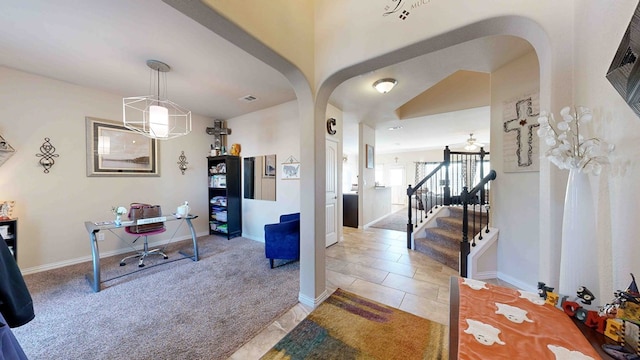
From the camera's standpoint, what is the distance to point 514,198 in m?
2.46

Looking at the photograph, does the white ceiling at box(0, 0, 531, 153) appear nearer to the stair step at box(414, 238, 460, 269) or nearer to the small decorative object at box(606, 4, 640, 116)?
the small decorative object at box(606, 4, 640, 116)

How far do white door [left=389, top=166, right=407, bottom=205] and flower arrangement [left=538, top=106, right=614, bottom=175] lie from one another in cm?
926

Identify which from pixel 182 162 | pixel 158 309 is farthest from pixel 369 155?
pixel 158 309

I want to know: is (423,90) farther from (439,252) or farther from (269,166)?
(269,166)

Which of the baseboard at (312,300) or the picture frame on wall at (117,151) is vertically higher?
the picture frame on wall at (117,151)

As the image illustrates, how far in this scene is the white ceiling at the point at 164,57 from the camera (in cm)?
177

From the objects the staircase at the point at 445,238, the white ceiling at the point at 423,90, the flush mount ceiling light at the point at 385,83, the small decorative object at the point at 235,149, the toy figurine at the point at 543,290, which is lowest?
the staircase at the point at 445,238

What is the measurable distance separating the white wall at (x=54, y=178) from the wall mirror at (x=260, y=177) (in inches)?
70.7

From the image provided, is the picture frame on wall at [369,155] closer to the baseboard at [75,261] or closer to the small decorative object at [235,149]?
the small decorative object at [235,149]

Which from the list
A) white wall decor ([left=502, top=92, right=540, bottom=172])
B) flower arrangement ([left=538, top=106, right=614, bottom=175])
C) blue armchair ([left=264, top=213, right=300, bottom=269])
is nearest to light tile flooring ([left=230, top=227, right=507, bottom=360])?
blue armchair ([left=264, top=213, right=300, bottom=269])

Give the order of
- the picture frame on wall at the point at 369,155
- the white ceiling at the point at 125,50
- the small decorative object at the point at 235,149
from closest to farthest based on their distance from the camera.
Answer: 1. the white ceiling at the point at 125,50
2. the small decorative object at the point at 235,149
3. the picture frame on wall at the point at 369,155

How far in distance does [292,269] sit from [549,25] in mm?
3164

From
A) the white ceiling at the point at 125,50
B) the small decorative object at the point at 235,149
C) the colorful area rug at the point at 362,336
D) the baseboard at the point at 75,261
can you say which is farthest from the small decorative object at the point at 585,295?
the baseboard at the point at 75,261

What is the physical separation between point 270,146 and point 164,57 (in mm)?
2040
